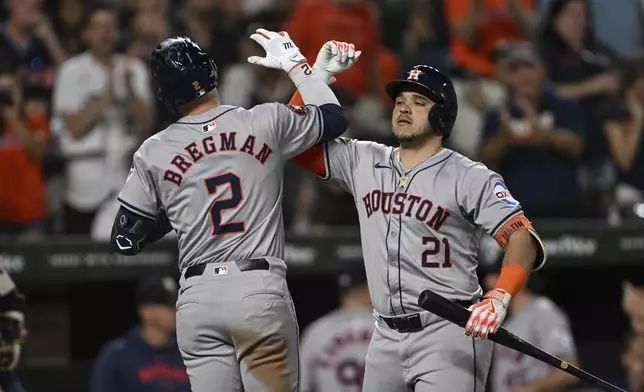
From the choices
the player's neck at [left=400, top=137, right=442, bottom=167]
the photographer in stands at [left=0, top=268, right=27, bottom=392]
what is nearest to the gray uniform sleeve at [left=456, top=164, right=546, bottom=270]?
the player's neck at [left=400, top=137, right=442, bottom=167]

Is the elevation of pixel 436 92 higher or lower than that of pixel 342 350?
higher

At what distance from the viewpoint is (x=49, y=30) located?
31.0 ft

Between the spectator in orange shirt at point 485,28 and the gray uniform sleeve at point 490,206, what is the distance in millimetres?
4292

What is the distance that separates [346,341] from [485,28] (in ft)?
9.66

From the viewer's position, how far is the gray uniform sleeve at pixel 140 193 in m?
5.20

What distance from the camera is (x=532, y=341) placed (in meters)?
8.15

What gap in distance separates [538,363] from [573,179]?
1.36 meters

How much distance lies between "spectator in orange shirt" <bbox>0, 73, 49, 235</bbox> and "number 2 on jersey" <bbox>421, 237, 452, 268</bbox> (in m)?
4.36

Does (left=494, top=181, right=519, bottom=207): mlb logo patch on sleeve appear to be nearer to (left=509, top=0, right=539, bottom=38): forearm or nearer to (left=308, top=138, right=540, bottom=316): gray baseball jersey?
(left=308, top=138, right=540, bottom=316): gray baseball jersey

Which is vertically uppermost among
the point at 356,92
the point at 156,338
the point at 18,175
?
the point at 356,92

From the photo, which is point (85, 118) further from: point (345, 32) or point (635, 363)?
point (635, 363)

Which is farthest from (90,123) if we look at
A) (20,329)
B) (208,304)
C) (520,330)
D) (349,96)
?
(208,304)

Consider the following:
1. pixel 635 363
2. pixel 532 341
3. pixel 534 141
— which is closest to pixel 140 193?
pixel 532 341

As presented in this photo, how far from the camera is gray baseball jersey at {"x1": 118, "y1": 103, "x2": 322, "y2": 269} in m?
5.09
